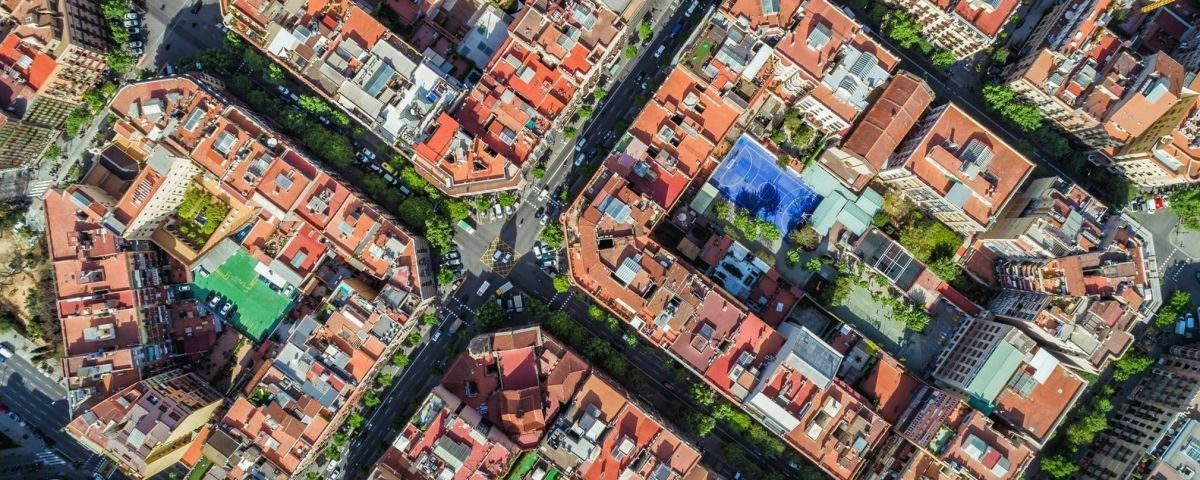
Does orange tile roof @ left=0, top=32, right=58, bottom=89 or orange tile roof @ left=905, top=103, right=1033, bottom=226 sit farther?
orange tile roof @ left=0, top=32, right=58, bottom=89

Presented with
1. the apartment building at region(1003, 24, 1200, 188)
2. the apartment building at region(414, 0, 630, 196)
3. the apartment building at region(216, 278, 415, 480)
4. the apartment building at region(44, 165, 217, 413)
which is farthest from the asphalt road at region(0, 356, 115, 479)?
the apartment building at region(1003, 24, 1200, 188)

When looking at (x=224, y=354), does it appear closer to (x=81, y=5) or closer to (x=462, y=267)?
(x=462, y=267)

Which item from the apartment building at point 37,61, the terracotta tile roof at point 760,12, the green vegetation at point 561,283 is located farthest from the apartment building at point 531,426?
the apartment building at point 37,61

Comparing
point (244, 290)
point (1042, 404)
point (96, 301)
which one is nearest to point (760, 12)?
point (1042, 404)

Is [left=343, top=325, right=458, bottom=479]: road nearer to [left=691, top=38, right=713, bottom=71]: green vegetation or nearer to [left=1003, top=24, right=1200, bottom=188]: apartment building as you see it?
[left=691, top=38, right=713, bottom=71]: green vegetation

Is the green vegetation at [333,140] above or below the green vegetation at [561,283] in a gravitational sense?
below

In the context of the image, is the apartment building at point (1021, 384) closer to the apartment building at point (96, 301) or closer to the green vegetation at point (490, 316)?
the green vegetation at point (490, 316)

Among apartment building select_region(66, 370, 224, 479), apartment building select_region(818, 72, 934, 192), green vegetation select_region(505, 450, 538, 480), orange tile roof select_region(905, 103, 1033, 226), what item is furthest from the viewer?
green vegetation select_region(505, 450, 538, 480)
